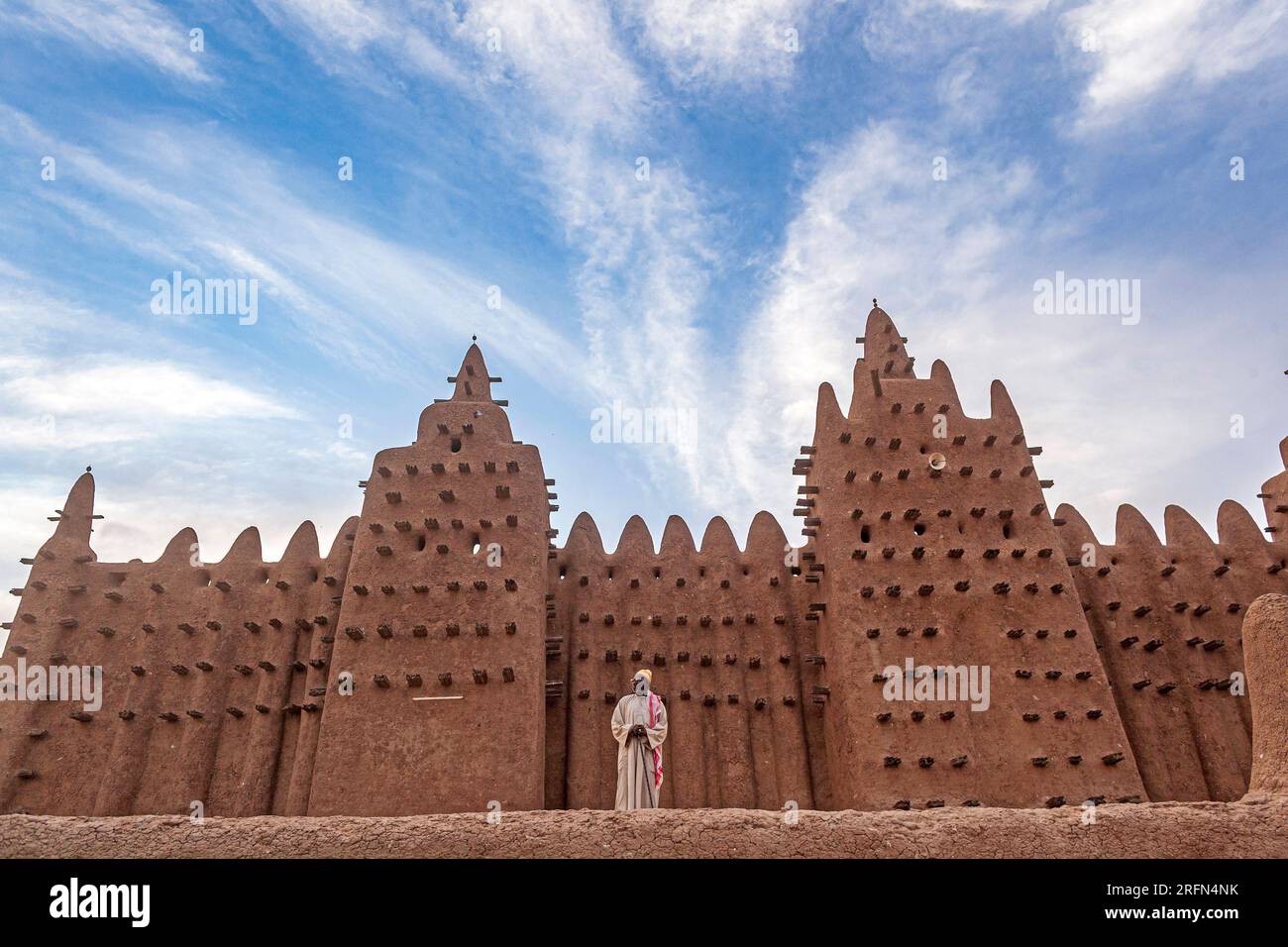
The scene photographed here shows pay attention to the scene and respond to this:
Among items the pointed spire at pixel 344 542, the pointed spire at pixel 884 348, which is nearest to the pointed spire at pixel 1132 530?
the pointed spire at pixel 884 348

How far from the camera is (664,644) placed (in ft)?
51.4

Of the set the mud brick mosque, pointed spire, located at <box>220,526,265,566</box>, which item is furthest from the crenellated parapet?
pointed spire, located at <box>220,526,265,566</box>

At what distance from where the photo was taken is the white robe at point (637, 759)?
34.0 ft

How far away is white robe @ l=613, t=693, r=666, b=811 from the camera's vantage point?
10375mm

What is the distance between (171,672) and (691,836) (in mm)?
12885

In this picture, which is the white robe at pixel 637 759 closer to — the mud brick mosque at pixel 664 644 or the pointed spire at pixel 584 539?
the mud brick mosque at pixel 664 644

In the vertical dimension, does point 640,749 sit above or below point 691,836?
below

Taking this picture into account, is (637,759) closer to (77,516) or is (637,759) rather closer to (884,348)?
(884,348)

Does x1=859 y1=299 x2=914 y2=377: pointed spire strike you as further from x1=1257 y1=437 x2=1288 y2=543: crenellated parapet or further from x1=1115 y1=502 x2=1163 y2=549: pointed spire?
x1=1257 y1=437 x2=1288 y2=543: crenellated parapet

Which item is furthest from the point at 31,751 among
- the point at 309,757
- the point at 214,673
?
the point at 309,757

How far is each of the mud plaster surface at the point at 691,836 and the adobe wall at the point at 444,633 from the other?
6467 mm

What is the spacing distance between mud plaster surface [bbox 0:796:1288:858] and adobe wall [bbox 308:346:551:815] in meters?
6.47

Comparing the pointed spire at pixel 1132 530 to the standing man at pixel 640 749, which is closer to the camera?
the standing man at pixel 640 749

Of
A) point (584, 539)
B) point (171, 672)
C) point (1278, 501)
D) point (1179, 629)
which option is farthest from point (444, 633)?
point (1278, 501)
